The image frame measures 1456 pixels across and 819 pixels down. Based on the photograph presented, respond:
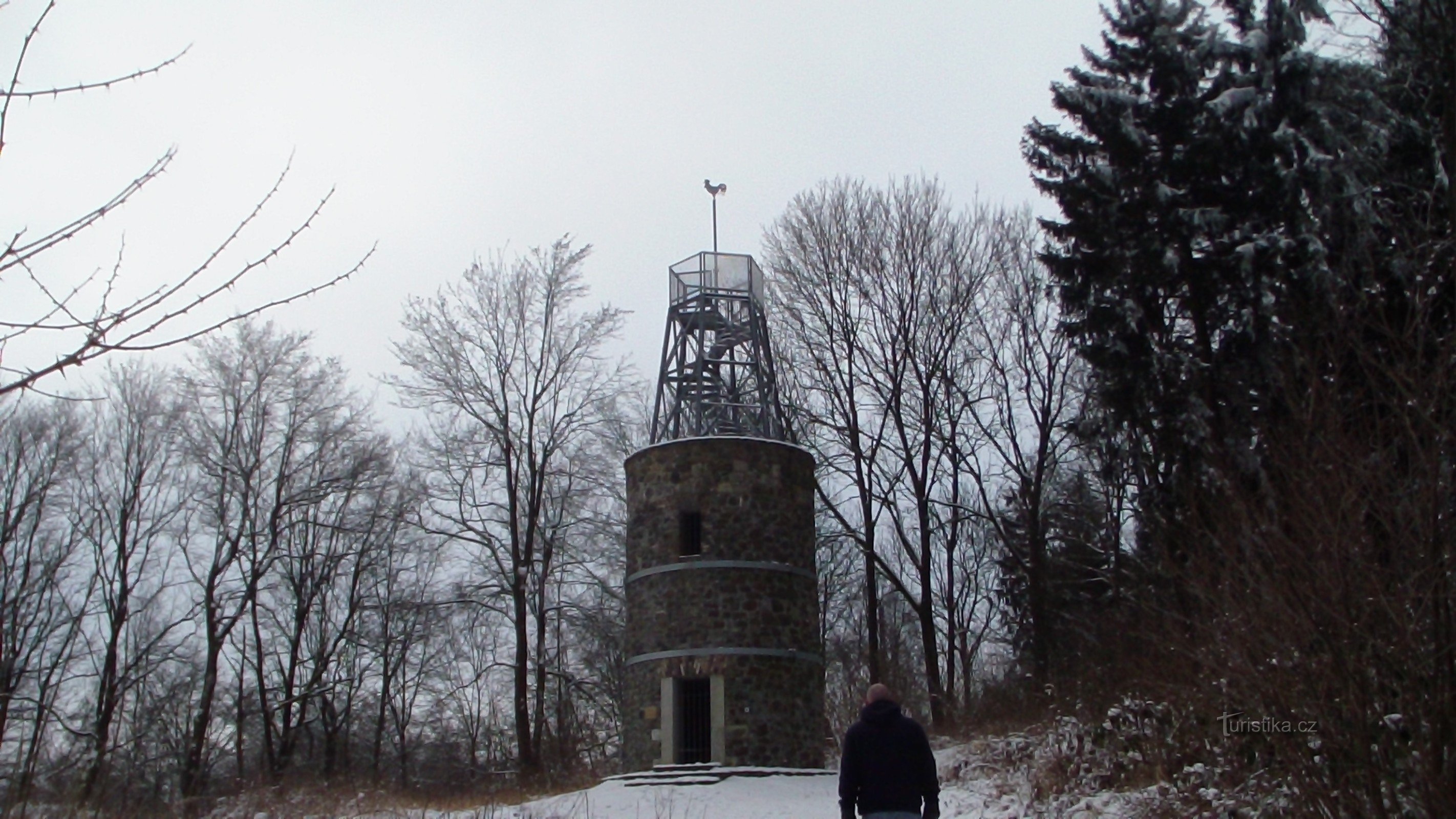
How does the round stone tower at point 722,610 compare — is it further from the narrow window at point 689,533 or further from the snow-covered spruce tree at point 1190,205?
the snow-covered spruce tree at point 1190,205

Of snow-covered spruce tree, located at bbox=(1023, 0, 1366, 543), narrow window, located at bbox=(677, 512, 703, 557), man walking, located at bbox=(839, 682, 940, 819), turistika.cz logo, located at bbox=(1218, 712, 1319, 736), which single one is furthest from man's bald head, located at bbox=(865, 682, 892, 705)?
narrow window, located at bbox=(677, 512, 703, 557)

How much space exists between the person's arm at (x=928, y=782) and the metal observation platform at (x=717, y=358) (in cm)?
1550

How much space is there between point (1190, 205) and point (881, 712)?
14.2 meters

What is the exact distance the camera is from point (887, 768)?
295 inches

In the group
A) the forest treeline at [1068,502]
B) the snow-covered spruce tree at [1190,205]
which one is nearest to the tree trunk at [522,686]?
the forest treeline at [1068,502]

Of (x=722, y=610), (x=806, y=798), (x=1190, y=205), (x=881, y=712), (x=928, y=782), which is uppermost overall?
(x=1190, y=205)

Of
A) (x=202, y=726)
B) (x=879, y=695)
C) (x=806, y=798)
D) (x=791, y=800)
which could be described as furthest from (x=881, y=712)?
(x=202, y=726)

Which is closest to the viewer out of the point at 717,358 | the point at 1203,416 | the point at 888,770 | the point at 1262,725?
the point at 888,770

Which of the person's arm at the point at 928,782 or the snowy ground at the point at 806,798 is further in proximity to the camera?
the snowy ground at the point at 806,798

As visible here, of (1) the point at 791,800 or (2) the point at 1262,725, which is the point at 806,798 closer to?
(1) the point at 791,800

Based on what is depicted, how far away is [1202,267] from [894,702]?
13221 millimetres

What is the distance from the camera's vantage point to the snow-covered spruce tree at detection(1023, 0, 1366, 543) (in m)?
17.3

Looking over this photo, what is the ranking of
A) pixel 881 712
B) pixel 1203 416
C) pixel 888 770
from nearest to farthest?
1. pixel 888 770
2. pixel 881 712
3. pixel 1203 416

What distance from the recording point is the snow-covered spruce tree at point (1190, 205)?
56.7 ft
